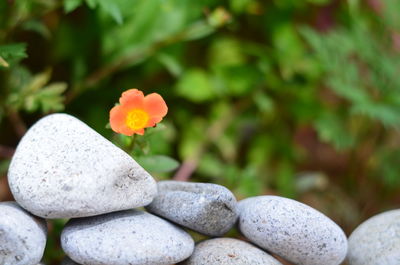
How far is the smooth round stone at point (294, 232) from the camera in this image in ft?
4.09

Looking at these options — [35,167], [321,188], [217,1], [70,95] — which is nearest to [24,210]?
[35,167]

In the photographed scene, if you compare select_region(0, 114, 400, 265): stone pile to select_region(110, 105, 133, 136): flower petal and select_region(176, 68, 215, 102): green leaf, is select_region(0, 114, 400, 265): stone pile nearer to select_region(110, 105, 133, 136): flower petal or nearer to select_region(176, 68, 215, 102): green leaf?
select_region(110, 105, 133, 136): flower petal

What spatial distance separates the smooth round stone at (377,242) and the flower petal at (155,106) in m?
0.70

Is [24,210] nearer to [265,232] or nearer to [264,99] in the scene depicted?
[265,232]

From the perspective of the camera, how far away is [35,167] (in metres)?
1.20

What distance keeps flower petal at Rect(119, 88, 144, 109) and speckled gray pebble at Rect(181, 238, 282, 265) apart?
0.42 metres

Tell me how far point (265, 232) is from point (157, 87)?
47.1 inches

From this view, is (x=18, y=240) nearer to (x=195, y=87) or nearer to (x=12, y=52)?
(x=12, y=52)

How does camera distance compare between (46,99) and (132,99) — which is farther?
(46,99)

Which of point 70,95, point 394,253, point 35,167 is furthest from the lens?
point 70,95

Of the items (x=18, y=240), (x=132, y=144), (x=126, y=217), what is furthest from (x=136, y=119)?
(x=18, y=240)

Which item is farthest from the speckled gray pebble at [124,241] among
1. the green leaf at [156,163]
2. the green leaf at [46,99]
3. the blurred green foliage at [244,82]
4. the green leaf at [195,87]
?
the green leaf at [195,87]

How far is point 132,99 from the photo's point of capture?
4.07ft

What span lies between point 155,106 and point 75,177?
0.26 metres
